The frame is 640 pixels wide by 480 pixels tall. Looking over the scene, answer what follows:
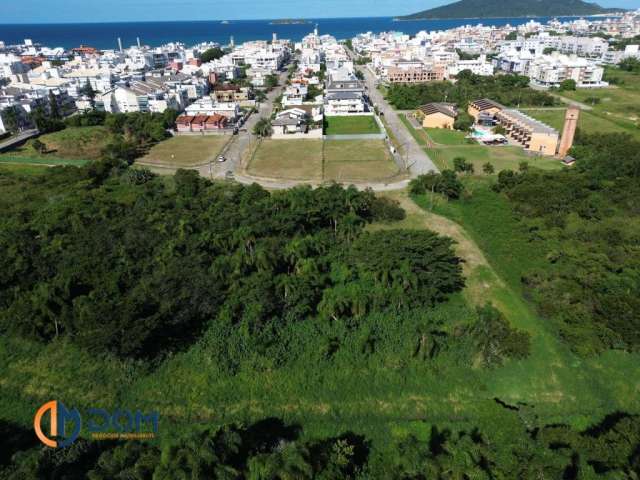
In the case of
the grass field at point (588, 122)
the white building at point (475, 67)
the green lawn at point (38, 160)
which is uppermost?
the white building at point (475, 67)

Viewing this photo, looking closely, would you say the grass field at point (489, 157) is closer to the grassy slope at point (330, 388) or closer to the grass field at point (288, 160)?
the grass field at point (288, 160)

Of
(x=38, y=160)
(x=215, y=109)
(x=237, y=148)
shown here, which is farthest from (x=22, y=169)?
(x=215, y=109)

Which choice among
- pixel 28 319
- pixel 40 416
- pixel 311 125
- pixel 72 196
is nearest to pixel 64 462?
pixel 40 416

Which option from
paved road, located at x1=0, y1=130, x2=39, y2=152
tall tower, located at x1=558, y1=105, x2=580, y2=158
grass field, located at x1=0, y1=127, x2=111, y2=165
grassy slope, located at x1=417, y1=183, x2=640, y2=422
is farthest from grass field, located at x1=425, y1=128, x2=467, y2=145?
paved road, located at x1=0, y1=130, x2=39, y2=152

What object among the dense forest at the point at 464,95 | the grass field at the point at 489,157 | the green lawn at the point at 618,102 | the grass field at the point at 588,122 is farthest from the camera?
the dense forest at the point at 464,95

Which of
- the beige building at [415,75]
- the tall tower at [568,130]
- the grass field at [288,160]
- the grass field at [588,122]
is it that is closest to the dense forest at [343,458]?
the grass field at [288,160]

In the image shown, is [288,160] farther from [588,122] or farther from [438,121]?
[588,122]
